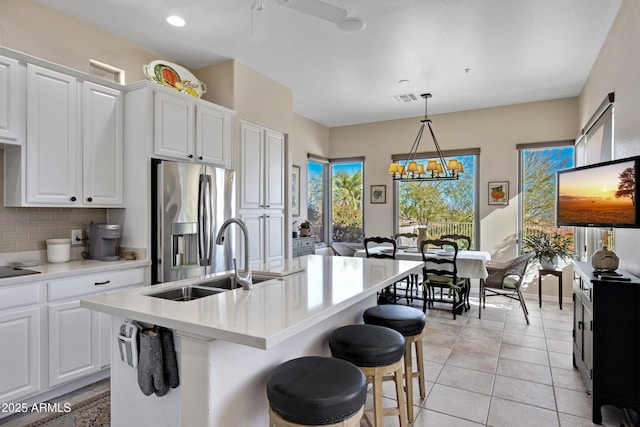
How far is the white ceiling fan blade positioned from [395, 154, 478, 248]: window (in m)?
4.39

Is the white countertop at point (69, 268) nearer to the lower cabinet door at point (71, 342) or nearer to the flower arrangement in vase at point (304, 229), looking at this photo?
the lower cabinet door at point (71, 342)

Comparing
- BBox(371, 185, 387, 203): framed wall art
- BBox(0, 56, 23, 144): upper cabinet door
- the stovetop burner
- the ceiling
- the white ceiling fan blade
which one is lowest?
the stovetop burner

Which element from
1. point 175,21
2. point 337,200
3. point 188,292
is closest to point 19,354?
point 188,292

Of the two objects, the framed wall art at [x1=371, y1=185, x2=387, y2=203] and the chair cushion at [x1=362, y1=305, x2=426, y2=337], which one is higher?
the framed wall art at [x1=371, y1=185, x2=387, y2=203]

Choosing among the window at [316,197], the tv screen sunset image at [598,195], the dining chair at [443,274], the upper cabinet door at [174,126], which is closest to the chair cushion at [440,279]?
the dining chair at [443,274]

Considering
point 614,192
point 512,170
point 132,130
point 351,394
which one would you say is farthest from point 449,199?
point 351,394

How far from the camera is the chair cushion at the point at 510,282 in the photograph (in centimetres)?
436

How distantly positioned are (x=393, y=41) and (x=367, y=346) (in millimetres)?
2932

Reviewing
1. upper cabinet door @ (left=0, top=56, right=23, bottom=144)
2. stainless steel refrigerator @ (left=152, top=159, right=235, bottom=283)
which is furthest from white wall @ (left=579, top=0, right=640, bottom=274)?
upper cabinet door @ (left=0, top=56, right=23, bottom=144)

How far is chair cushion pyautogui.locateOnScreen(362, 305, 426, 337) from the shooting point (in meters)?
2.27

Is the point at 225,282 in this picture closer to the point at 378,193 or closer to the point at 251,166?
the point at 251,166

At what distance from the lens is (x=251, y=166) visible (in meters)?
4.27

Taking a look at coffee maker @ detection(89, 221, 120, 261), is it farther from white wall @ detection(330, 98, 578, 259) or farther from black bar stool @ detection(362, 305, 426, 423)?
white wall @ detection(330, 98, 578, 259)

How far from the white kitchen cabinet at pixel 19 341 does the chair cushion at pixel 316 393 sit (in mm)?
1923
